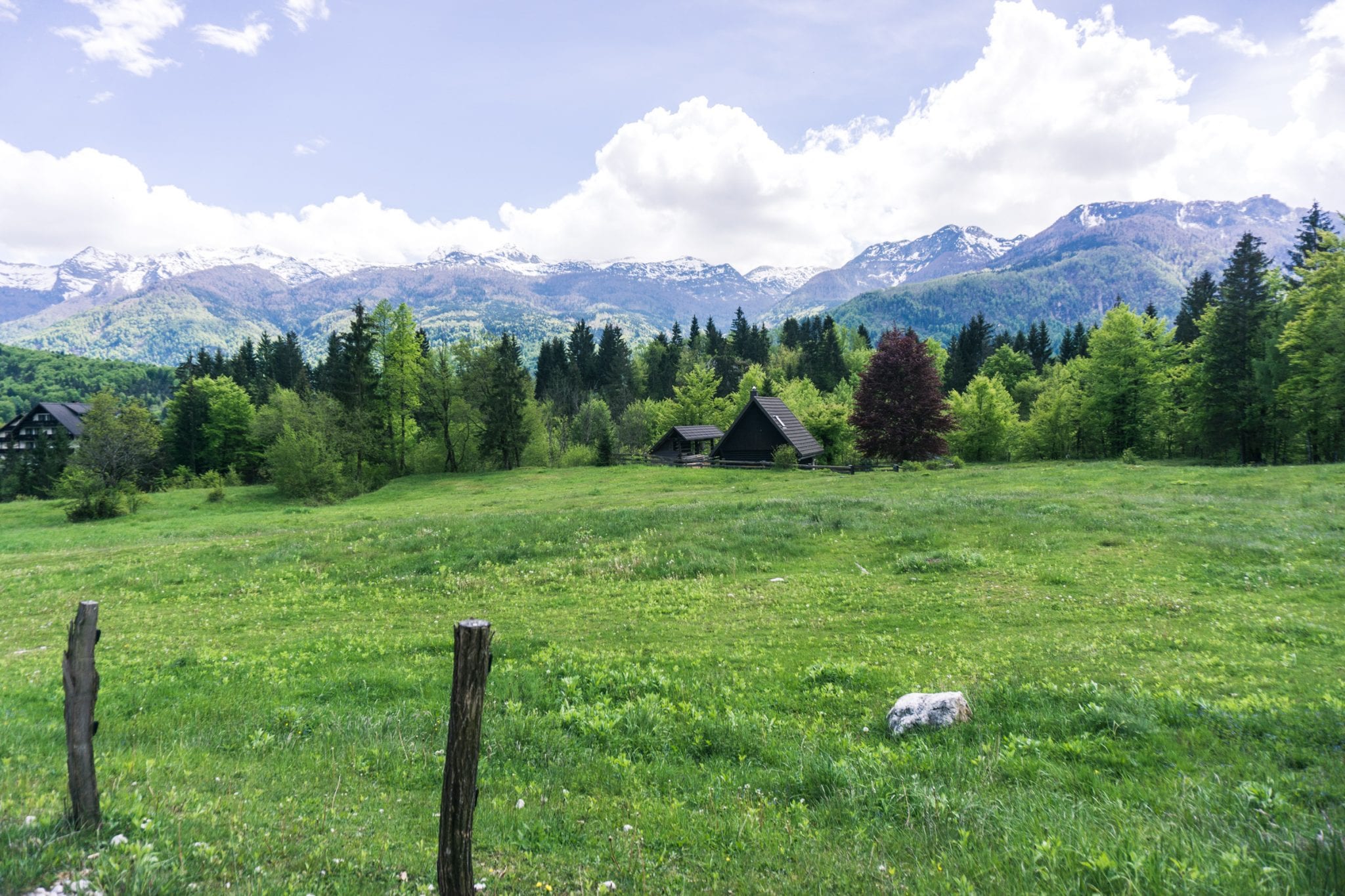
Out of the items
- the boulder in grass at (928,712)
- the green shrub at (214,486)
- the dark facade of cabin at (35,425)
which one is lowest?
the green shrub at (214,486)

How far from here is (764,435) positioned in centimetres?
6506

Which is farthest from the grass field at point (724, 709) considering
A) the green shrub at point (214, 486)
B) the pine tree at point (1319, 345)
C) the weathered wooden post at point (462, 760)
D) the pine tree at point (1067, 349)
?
the pine tree at point (1067, 349)

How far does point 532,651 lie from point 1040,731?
9.18 m

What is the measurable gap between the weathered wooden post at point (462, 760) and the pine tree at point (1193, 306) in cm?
11016

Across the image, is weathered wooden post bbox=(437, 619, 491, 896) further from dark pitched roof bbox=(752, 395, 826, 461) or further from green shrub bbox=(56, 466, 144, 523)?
green shrub bbox=(56, 466, 144, 523)

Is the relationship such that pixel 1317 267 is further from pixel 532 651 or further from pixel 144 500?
pixel 144 500

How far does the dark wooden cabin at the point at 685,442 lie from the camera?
78.0m

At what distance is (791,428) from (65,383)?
233433 mm

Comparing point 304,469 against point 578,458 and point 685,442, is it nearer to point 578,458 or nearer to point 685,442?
Result: point 578,458

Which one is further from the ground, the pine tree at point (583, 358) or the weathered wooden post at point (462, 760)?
the pine tree at point (583, 358)

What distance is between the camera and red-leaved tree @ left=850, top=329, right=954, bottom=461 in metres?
58.7

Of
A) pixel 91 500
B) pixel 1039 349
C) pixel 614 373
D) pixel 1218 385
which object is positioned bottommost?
pixel 91 500

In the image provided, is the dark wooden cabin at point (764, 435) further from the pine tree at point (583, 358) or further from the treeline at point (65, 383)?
the treeline at point (65, 383)

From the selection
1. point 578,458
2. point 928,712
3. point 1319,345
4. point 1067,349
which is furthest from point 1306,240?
point 928,712
